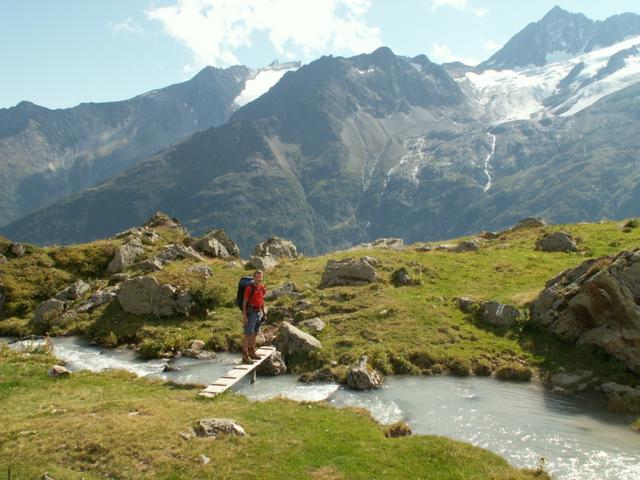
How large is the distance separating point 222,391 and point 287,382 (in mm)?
5730

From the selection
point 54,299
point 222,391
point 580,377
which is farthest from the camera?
point 54,299

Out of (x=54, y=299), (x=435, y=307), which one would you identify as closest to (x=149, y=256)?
(x=54, y=299)

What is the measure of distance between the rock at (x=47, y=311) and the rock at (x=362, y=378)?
91.9 ft

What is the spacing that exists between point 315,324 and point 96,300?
20.2 m

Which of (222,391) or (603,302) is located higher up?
(603,302)

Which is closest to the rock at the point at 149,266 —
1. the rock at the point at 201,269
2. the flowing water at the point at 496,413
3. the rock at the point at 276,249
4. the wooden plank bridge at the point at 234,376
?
the rock at the point at 201,269

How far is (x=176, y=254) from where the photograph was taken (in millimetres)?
58938

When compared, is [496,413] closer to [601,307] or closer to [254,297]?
[601,307]

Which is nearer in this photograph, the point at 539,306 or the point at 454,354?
the point at 454,354

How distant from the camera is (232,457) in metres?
19.2

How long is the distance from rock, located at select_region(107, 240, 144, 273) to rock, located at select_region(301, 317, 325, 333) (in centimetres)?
2496

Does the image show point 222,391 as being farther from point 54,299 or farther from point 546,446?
point 54,299

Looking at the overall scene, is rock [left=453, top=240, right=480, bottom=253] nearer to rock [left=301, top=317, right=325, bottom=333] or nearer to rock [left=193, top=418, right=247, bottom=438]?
rock [left=301, top=317, right=325, bottom=333]

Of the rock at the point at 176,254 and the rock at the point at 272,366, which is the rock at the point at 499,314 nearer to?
the rock at the point at 272,366
